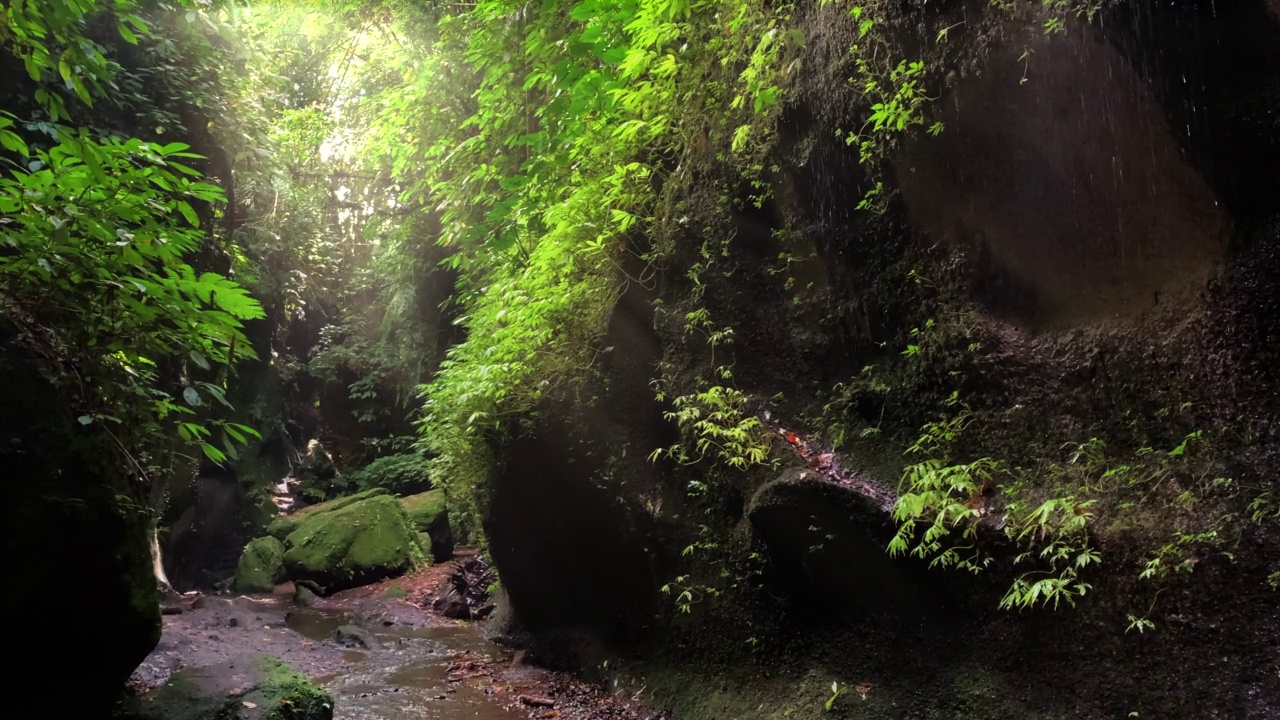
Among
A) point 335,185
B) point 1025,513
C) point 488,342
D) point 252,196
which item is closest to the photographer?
point 1025,513

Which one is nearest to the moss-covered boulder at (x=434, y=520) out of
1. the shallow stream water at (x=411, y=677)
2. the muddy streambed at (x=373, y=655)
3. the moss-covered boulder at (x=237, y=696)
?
the muddy streambed at (x=373, y=655)

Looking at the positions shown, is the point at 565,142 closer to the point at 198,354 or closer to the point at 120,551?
the point at 198,354

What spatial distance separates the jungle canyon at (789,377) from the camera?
3.31m

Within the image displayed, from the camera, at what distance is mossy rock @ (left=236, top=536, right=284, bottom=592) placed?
12.2m

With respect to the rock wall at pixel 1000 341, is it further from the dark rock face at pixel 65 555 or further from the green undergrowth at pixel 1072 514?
the dark rock face at pixel 65 555

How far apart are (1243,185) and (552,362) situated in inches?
213

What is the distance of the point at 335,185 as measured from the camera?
71.3 ft

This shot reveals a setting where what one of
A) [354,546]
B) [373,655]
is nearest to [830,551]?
[373,655]

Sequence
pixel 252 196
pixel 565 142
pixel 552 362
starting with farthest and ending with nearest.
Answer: pixel 252 196, pixel 565 142, pixel 552 362

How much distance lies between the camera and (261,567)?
12.4 meters

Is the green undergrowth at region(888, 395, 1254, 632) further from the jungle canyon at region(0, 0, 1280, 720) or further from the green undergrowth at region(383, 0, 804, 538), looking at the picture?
the green undergrowth at region(383, 0, 804, 538)

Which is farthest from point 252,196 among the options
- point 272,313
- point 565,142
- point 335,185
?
point 565,142

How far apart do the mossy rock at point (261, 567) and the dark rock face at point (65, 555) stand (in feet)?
28.5

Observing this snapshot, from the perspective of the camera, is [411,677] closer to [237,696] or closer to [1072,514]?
[237,696]
